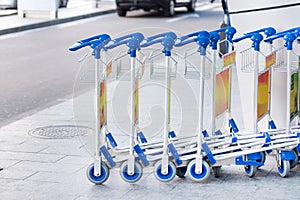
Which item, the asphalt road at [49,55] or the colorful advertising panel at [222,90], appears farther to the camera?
the asphalt road at [49,55]

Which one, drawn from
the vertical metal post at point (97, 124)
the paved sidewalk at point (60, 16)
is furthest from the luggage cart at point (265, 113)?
the paved sidewalk at point (60, 16)

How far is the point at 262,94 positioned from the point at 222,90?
355mm

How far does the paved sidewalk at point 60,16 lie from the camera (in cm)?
2197

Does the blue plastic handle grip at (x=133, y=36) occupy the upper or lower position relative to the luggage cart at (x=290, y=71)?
upper

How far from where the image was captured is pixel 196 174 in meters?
6.68

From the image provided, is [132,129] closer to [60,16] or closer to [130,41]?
[130,41]

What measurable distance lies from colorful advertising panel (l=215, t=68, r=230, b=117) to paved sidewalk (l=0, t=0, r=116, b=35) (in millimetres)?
14339

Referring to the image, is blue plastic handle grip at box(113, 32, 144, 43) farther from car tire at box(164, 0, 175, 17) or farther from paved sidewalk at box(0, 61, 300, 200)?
car tire at box(164, 0, 175, 17)

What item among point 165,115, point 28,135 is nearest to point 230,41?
point 165,115

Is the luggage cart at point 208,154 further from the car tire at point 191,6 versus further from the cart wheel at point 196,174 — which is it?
the car tire at point 191,6

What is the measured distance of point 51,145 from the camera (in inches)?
327

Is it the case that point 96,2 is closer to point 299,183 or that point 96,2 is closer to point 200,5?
point 200,5

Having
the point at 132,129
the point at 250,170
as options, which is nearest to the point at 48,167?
the point at 132,129

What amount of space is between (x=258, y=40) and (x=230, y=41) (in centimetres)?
63
